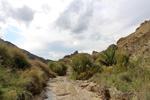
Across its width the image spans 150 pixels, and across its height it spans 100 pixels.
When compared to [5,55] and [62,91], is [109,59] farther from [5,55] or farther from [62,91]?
[5,55]

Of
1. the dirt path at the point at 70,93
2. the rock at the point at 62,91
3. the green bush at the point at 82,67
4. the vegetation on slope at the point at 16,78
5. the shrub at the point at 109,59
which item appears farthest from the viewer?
the shrub at the point at 109,59

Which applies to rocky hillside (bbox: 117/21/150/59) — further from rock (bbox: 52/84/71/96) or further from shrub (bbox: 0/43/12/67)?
shrub (bbox: 0/43/12/67)

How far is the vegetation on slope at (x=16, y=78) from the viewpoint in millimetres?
3648

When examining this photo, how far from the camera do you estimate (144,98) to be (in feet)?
9.98

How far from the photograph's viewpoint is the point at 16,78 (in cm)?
500

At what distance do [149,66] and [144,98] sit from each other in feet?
4.45

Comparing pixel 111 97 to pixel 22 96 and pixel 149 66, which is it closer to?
pixel 149 66

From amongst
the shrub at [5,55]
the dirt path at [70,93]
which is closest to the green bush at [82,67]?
the dirt path at [70,93]

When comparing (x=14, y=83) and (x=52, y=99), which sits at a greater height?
(x=14, y=83)

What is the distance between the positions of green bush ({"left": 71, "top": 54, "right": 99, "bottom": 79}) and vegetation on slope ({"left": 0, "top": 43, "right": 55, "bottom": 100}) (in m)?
4.32

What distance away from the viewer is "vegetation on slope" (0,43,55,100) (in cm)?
365

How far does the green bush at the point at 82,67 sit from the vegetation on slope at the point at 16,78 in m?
4.32

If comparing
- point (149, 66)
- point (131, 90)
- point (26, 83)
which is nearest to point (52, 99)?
point (26, 83)

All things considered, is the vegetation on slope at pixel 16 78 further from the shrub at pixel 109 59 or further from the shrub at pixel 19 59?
the shrub at pixel 109 59
